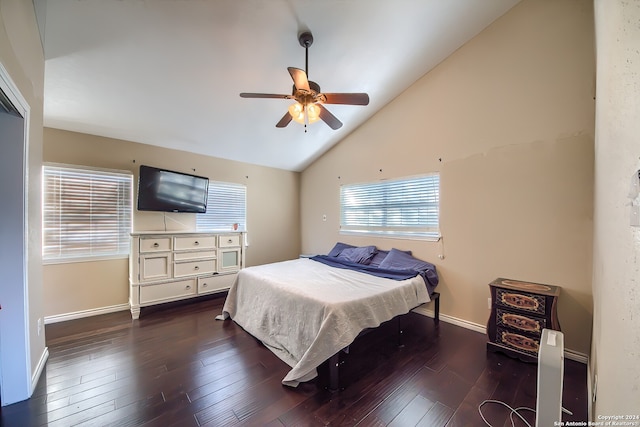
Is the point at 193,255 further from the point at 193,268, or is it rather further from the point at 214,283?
the point at 214,283

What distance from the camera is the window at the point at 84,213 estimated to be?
298cm

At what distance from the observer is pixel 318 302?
2037mm

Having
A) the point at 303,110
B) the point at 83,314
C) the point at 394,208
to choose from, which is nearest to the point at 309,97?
the point at 303,110

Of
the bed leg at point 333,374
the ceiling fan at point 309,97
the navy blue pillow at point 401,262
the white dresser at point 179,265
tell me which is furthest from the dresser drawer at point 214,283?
the ceiling fan at point 309,97

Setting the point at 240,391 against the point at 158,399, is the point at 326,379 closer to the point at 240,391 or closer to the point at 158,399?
the point at 240,391

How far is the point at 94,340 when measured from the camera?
2.55 meters

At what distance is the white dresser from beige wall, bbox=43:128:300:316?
0.43 meters

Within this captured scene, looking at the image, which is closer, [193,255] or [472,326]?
[472,326]

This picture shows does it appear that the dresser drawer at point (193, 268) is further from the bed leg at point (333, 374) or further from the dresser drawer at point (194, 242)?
the bed leg at point (333, 374)

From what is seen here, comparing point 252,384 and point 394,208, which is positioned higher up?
point 394,208

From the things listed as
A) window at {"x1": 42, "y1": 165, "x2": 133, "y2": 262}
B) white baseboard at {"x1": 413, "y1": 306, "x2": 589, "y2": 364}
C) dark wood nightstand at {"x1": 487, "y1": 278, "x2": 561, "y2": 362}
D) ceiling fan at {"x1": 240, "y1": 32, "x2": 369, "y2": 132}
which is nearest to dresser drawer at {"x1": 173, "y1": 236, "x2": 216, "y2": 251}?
window at {"x1": 42, "y1": 165, "x2": 133, "y2": 262}

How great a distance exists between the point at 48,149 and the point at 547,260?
5787 millimetres

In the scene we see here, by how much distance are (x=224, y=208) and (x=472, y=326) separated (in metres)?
4.15

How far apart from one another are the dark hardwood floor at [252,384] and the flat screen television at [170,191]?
5.47ft
